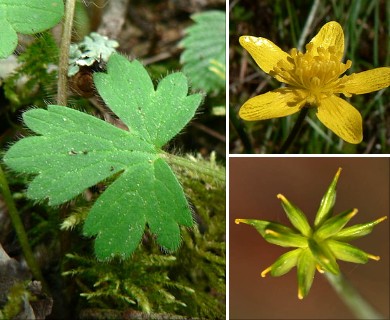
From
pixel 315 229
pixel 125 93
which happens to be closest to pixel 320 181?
pixel 315 229

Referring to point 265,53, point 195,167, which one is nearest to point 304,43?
point 265,53

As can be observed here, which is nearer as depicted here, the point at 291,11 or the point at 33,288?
the point at 33,288

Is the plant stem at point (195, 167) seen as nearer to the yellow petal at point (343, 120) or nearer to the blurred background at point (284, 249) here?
the blurred background at point (284, 249)

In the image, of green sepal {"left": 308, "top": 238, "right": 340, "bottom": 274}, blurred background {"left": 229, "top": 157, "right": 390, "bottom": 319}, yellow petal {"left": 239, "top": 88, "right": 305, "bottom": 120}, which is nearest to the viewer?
green sepal {"left": 308, "top": 238, "right": 340, "bottom": 274}

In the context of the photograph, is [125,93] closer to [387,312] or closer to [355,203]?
[355,203]

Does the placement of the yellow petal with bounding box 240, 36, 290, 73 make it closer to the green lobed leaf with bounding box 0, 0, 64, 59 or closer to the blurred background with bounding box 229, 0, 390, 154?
the blurred background with bounding box 229, 0, 390, 154

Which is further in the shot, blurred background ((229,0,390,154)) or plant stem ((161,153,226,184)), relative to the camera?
blurred background ((229,0,390,154))

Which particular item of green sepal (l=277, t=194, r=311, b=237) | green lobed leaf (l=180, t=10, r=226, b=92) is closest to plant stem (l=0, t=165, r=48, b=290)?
green sepal (l=277, t=194, r=311, b=237)
